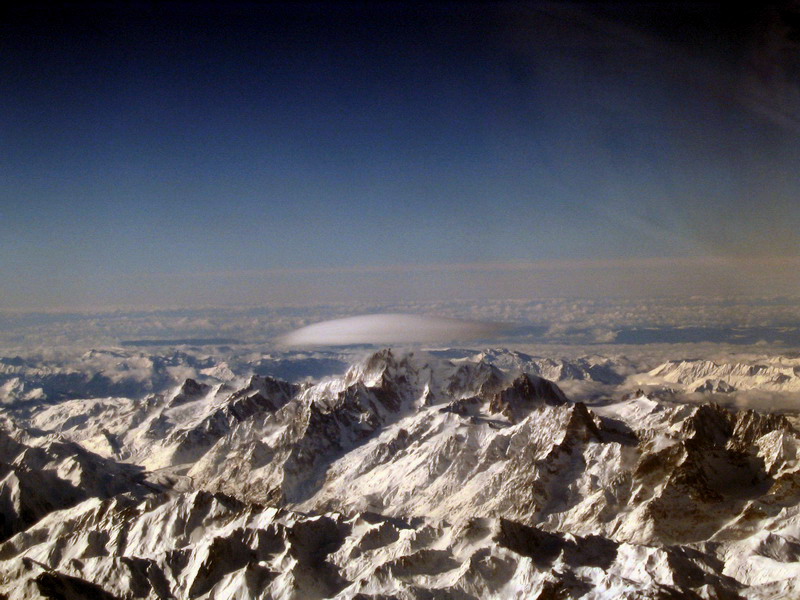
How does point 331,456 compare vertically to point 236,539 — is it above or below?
below

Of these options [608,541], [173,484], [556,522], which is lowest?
[173,484]

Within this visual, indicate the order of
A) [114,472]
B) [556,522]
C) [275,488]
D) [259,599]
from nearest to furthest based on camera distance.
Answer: [259,599] → [556,522] → [275,488] → [114,472]

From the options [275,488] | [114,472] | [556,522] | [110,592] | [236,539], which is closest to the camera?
[110,592]

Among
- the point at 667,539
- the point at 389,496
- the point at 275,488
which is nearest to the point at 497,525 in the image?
the point at 667,539

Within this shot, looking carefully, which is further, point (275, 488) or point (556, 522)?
point (275, 488)

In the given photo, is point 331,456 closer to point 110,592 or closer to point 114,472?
point 114,472

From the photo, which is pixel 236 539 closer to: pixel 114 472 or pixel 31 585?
pixel 31 585

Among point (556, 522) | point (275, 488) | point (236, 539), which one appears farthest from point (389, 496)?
point (236, 539)
